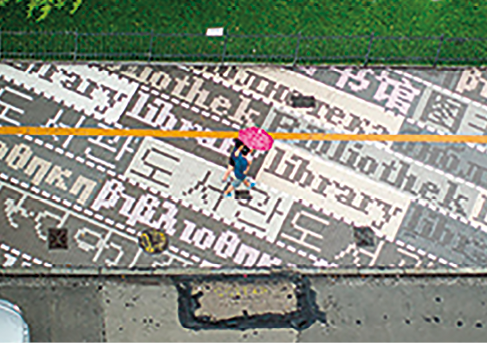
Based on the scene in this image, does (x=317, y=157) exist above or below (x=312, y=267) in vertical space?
above

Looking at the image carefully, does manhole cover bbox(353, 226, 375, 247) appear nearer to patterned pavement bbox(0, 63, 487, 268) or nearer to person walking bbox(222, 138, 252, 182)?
patterned pavement bbox(0, 63, 487, 268)

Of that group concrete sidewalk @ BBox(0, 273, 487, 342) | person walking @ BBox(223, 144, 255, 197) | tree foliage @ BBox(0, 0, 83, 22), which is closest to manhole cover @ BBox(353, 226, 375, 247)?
concrete sidewalk @ BBox(0, 273, 487, 342)

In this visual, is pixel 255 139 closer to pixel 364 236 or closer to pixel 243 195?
pixel 243 195

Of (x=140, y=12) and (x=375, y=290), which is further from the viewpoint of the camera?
(x=140, y=12)

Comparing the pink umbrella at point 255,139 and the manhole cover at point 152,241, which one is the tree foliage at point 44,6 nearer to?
the pink umbrella at point 255,139

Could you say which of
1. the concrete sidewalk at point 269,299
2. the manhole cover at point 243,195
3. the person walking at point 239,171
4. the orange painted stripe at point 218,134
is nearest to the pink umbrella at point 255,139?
the person walking at point 239,171

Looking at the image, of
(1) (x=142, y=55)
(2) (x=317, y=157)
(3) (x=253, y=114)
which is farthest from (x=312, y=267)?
(1) (x=142, y=55)

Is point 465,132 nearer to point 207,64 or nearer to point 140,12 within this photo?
point 207,64
